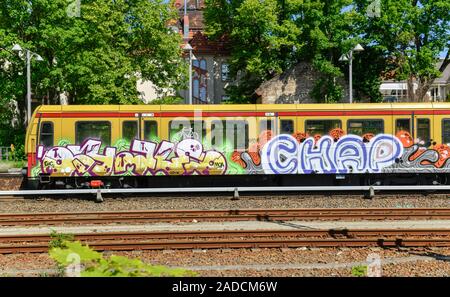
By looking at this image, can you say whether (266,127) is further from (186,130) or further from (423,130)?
(423,130)

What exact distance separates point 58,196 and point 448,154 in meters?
13.3

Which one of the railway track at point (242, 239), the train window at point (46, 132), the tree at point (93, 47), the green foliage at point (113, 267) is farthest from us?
the tree at point (93, 47)

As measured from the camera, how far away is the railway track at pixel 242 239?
9.75 meters

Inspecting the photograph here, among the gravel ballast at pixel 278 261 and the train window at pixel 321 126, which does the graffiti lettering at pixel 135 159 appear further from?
the gravel ballast at pixel 278 261

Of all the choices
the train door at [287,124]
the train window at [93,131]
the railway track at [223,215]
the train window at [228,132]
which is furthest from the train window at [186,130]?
the railway track at [223,215]

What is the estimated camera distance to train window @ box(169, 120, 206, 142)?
1702 cm

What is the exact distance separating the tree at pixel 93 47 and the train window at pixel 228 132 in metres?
14.5

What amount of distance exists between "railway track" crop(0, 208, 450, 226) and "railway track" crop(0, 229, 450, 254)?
222cm

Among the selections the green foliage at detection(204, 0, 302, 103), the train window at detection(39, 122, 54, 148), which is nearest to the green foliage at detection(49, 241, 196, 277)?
the train window at detection(39, 122, 54, 148)

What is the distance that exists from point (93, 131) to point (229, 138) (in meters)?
4.53

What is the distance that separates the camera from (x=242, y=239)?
10438 mm

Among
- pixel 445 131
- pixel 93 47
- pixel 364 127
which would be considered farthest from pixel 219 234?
pixel 93 47

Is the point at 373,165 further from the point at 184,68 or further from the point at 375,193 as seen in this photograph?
the point at 184,68

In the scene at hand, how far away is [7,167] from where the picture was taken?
2906 cm
